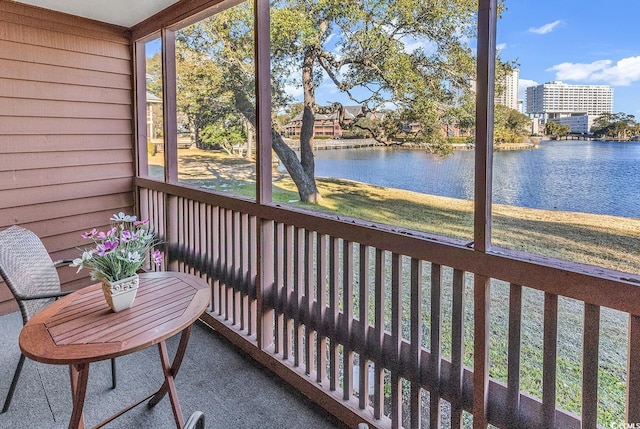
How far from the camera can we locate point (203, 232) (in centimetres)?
318

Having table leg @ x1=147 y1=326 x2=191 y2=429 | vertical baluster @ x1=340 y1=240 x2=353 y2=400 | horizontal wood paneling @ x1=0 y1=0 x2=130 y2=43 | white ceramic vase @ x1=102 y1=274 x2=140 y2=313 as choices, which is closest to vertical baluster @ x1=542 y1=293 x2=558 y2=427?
vertical baluster @ x1=340 y1=240 x2=353 y2=400

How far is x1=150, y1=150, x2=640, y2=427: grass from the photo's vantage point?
1283 mm

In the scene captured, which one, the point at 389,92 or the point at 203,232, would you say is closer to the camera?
the point at 389,92

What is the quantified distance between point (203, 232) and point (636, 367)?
276 cm

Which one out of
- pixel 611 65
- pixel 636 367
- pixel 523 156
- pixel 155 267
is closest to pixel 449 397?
pixel 636 367

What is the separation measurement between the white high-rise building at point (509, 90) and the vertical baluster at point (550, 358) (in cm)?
71

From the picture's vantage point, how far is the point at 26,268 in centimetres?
230

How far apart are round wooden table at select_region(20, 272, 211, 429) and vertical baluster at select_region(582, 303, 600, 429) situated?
153 centimetres

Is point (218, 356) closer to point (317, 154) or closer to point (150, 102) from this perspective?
point (317, 154)

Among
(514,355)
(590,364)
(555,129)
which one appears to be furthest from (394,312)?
(555,129)

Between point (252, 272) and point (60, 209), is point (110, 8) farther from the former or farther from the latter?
point (252, 272)

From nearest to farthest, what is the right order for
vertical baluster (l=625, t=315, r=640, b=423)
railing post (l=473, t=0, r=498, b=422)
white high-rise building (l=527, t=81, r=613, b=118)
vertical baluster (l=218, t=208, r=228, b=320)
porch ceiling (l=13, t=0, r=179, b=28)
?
vertical baluster (l=625, t=315, r=640, b=423), white high-rise building (l=527, t=81, r=613, b=118), railing post (l=473, t=0, r=498, b=422), vertical baluster (l=218, t=208, r=228, b=320), porch ceiling (l=13, t=0, r=179, b=28)

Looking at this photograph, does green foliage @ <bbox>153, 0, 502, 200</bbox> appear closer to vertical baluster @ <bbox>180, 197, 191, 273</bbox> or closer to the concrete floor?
vertical baluster @ <bbox>180, 197, 191, 273</bbox>

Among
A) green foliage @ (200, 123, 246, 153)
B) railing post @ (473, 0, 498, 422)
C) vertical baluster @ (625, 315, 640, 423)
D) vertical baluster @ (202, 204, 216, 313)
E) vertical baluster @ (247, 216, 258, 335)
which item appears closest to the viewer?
vertical baluster @ (625, 315, 640, 423)
